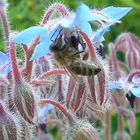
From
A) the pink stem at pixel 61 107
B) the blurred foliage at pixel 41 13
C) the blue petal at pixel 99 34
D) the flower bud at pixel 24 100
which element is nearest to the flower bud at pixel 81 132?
the pink stem at pixel 61 107

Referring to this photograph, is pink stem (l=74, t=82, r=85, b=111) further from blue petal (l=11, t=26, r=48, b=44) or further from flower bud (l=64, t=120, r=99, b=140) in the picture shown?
blue petal (l=11, t=26, r=48, b=44)

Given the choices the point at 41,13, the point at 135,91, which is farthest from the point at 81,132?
the point at 41,13

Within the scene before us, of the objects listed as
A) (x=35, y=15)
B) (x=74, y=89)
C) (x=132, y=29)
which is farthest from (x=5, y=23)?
(x=132, y=29)

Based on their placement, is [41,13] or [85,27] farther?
[41,13]

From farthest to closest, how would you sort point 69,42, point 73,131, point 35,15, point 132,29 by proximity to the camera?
point 132,29 → point 35,15 → point 73,131 → point 69,42

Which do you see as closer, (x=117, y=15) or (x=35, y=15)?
(x=117, y=15)

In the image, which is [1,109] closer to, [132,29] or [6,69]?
[6,69]

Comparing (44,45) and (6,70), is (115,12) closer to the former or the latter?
(44,45)

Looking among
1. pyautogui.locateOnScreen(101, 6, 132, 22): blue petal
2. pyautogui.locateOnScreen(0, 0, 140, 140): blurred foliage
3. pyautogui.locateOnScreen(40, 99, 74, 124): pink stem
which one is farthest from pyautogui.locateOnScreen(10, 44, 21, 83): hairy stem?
pyautogui.locateOnScreen(0, 0, 140, 140): blurred foliage
